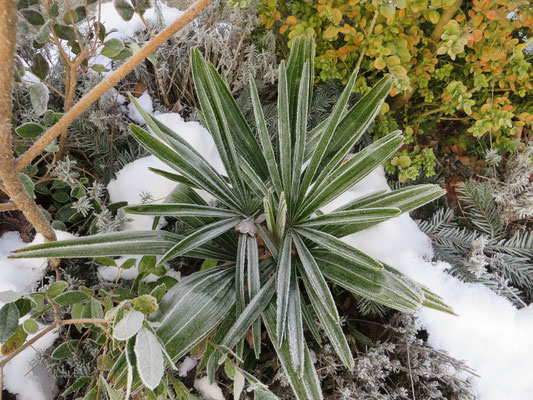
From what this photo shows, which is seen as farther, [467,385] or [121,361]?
[467,385]

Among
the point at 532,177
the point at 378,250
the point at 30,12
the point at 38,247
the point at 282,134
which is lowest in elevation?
the point at 532,177

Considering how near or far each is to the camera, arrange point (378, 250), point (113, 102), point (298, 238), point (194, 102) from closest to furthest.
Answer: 1. point (298, 238)
2. point (378, 250)
3. point (113, 102)
4. point (194, 102)

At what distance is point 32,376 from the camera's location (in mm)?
1027

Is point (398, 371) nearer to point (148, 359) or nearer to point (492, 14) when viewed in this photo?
point (148, 359)

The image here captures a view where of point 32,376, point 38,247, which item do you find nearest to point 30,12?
point 38,247

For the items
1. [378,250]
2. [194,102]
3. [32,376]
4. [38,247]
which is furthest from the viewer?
[194,102]

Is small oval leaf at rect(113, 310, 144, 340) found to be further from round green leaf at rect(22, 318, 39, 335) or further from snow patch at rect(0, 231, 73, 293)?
snow patch at rect(0, 231, 73, 293)

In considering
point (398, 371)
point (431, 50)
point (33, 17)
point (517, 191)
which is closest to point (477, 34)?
point (431, 50)

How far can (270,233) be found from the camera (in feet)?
3.08

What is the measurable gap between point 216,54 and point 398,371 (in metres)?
1.22

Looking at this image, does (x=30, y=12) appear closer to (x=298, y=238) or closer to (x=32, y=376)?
(x=298, y=238)

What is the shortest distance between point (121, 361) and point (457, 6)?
4.68ft

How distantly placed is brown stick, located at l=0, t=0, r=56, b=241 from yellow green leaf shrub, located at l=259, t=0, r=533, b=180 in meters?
0.78

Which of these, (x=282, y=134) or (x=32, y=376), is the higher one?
(x=282, y=134)
